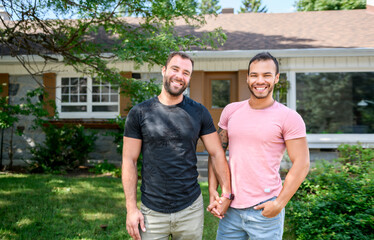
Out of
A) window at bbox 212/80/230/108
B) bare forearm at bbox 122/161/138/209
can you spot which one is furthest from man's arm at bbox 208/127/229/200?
window at bbox 212/80/230/108

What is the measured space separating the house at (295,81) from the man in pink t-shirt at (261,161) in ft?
20.7

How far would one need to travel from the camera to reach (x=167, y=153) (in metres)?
2.01

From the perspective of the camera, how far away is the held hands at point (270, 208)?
1.88m

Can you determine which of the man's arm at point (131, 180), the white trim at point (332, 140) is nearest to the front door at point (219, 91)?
the white trim at point (332, 140)

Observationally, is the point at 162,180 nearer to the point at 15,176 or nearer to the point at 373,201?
the point at 373,201

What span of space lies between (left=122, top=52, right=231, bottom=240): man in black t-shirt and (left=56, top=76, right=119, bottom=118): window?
7187 millimetres

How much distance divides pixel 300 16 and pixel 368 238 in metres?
10.0

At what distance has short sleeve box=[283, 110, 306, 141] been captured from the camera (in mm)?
1894

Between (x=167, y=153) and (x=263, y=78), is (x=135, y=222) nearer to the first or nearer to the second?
(x=167, y=153)

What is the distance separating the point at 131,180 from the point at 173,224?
42 cm

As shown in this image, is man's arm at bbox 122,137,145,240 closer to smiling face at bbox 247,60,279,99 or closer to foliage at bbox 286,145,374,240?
smiling face at bbox 247,60,279,99

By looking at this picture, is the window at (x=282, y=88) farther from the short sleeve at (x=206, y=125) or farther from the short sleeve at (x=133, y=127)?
the short sleeve at (x=133, y=127)

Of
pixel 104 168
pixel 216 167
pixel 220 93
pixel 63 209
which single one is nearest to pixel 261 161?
A: pixel 216 167

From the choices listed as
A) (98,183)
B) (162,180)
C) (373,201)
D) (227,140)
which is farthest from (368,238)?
(98,183)
